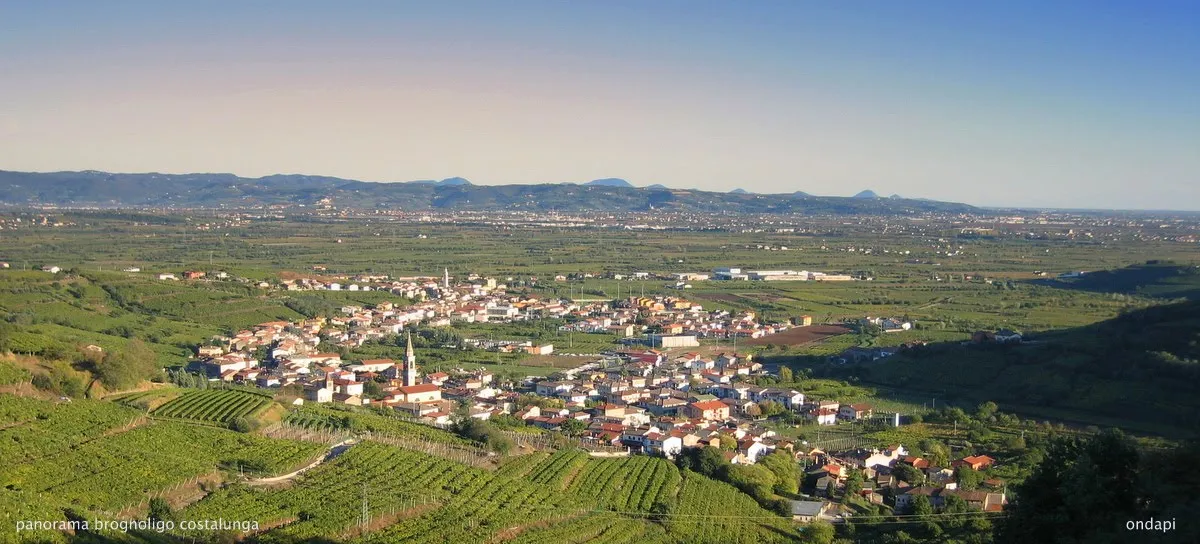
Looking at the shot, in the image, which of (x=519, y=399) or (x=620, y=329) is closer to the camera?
(x=519, y=399)

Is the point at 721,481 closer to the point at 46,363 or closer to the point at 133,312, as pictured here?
the point at 46,363

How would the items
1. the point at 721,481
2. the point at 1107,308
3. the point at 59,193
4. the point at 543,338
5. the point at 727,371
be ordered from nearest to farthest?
1. the point at 721,481
2. the point at 727,371
3. the point at 543,338
4. the point at 1107,308
5. the point at 59,193

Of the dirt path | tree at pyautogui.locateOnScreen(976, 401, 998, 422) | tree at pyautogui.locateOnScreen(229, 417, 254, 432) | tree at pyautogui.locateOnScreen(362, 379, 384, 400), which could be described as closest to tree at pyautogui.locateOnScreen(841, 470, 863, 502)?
tree at pyautogui.locateOnScreen(976, 401, 998, 422)

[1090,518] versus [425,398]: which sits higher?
[1090,518]

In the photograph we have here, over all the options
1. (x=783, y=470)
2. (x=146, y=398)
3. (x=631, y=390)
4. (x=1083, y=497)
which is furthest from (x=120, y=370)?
(x=1083, y=497)

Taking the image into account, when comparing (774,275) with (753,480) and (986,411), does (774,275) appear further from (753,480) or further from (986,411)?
(753,480)

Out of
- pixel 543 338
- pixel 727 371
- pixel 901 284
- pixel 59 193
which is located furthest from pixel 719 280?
pixel 59 193
